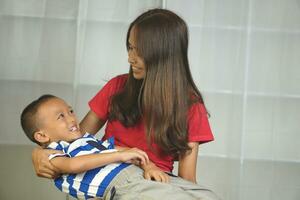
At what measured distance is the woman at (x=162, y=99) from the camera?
60.7 inches

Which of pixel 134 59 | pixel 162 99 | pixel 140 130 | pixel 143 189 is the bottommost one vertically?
pixel 143 189

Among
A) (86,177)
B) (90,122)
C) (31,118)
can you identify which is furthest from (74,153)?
(90,122)

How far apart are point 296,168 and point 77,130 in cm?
170

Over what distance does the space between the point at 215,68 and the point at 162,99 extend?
4.13 feet

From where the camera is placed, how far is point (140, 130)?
165 centimetres

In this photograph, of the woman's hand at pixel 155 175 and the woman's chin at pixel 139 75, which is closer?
the woman's hand at pixel 155 175

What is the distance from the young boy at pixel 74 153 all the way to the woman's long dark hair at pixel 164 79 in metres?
0.17

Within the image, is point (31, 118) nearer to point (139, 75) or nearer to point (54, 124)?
point (54, 124)

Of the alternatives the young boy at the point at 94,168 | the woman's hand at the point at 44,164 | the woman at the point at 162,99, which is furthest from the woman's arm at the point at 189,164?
the woman's hand at the point at 44,164

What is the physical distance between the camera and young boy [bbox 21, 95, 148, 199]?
53.3 inches

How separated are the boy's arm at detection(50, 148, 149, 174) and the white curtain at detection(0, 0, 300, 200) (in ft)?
4.33

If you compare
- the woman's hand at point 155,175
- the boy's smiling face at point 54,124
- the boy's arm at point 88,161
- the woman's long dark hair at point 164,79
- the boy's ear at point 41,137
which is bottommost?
the woman's hand at point 155,175

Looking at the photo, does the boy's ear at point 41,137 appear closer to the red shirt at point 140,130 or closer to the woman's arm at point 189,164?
the red shirt at point 140,130

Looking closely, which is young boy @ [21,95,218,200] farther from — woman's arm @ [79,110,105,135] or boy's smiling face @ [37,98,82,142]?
woman's arm @ [79,110,105,135]
